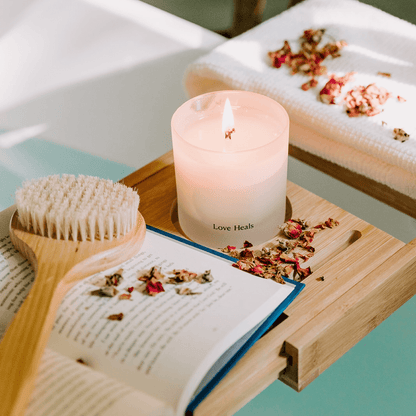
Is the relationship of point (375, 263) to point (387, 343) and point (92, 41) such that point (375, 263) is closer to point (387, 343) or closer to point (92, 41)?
point (387, 343)

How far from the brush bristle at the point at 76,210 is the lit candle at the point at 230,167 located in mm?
70

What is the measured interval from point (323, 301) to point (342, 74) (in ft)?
1.24

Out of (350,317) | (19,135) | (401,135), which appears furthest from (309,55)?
(19,135)

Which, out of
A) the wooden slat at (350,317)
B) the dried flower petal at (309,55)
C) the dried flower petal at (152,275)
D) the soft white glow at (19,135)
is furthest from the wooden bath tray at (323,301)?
the soft white glow at (19,135)

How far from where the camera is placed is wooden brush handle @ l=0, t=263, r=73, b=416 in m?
0.38

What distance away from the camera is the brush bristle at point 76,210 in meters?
0.49

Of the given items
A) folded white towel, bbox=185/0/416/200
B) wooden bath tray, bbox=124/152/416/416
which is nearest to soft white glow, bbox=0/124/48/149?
folded white towel, bbox=185/0/416/200

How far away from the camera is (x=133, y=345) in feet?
1.41

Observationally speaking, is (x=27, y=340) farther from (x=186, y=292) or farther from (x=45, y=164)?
(x=45, y=164)

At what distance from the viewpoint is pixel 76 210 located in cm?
49

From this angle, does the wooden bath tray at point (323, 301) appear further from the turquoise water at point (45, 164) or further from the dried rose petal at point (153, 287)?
the turquoise water at point (45, 164)

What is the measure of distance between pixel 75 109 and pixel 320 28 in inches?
18.7

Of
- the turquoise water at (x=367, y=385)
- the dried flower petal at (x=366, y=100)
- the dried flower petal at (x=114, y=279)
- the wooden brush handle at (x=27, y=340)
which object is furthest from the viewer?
the dried flower petal at (x=366, y=100)

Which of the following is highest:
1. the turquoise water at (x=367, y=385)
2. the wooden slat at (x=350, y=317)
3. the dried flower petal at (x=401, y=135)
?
the dried flower petal at (x=401, y=135)
